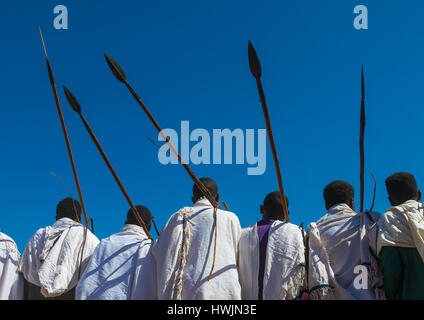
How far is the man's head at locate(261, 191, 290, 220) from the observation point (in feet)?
14.8

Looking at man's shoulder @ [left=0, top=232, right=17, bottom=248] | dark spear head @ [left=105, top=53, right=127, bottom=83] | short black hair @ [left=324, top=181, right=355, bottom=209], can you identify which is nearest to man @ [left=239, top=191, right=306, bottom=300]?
short black hair @ [left=324, top=181, right=355, bottom=209]

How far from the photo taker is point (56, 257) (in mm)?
4730

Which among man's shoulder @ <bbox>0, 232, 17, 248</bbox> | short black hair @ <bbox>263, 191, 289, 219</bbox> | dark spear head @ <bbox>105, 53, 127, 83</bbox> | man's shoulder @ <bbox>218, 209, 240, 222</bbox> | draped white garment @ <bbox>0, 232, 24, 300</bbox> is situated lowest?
draped white garment @ <bbox>0, 232, 24, 300</bbox>

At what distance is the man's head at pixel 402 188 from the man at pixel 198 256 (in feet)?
4.86

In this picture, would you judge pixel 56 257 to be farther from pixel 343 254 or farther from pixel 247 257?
pixel 343 254

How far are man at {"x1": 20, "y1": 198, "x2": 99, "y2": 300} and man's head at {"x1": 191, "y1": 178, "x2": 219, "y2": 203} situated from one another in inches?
47.8

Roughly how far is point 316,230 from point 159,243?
4.59 feet

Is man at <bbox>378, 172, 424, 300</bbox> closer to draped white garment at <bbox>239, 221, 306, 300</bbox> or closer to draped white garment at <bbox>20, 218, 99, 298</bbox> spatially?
draped white garment at <bbox>239, 221, 306, 300</bbox>

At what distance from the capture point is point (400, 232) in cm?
412

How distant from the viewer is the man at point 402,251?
13.2 ft
